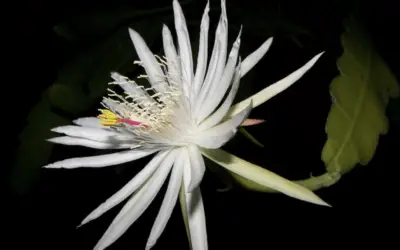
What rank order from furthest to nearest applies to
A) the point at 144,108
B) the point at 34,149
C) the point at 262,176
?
the point at 34,149 → the point at 144,108 → the point at 262,176

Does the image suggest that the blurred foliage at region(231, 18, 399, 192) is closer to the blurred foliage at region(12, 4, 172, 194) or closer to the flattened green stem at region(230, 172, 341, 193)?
the flattened green stem at region(230, 172, 341, 193)

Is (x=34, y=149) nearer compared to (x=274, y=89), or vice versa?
(x=274, y=89)

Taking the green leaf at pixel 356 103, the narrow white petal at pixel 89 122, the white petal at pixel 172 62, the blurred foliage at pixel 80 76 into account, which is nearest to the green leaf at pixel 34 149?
the blurred foliage at pixel 80 76

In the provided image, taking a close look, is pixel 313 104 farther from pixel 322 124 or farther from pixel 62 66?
pixel 62 66

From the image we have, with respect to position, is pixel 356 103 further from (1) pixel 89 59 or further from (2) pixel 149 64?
(1) pixel 89 59

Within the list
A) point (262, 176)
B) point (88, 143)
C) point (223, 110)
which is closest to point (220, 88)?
point (223, 110)

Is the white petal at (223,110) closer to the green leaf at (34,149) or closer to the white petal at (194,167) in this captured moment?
the white petal at (194,167)
